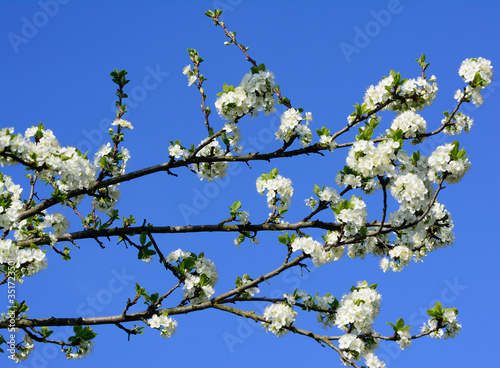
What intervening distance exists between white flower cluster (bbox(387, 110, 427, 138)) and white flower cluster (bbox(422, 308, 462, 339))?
174 cm

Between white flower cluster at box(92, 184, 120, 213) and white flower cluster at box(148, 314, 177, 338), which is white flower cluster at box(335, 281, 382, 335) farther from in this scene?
white flower cluster at box(92, 184, 120, 213)

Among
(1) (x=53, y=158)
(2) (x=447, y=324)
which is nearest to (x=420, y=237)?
(2) (x=447, y=324)

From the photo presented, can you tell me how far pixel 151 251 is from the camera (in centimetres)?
538

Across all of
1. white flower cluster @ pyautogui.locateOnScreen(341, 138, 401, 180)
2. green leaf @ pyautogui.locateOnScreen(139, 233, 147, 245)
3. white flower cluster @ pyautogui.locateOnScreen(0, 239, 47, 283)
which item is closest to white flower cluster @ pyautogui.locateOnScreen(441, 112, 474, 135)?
white flower cluster @ pyautogui.locateOnScreen(341, 138, 401, 180)

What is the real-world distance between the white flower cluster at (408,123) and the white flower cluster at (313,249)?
54.5 inches

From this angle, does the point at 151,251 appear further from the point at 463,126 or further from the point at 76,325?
the point at 463,126

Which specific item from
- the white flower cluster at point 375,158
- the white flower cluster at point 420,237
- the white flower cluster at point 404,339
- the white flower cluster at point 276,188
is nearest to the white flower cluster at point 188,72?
the white flower cluster at point 276,188

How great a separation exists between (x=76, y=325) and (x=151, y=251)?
1040 mm

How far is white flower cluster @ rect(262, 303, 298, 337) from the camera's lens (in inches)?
190

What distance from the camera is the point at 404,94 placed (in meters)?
5.52

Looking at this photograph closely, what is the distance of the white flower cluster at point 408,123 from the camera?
16.8ft

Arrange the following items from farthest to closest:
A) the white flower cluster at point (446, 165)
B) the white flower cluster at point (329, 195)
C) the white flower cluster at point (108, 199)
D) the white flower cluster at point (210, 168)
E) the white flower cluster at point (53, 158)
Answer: the white flower cluster at point (108, 199) < the white flower cluster at point (210, 168) < the white flower cluster at point (329, 195) < the white flower cluster at point (446, 165) < the white flower cluster at point (53, 158)

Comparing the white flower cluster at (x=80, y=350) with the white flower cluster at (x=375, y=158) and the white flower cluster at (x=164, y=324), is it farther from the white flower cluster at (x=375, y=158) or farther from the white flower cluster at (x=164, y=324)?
the white flower cluster at (x=375, y=158)

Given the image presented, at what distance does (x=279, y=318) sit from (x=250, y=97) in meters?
2.07
